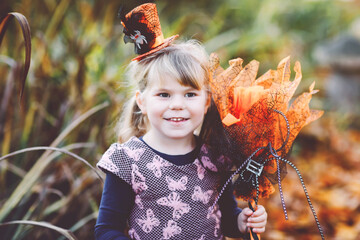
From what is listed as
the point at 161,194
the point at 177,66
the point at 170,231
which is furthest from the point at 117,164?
the point at 177,66

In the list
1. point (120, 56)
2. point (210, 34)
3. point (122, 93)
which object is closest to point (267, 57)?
point (210, 34)

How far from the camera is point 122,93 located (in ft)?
7.60

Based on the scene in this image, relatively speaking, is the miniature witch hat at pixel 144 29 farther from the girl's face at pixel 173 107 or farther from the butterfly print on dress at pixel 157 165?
the butterfly print on dress at pixel 157 165

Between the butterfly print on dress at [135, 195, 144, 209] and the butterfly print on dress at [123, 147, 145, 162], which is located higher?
the butterfly print on dress at [123, 147, 145, 162]

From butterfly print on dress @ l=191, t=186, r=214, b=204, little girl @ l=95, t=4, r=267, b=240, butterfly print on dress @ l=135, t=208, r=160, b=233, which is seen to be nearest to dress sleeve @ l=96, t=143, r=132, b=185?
little girl @ l=95, t=4, r=267, b=240

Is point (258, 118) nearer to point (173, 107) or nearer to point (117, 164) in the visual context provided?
point (173, 107)

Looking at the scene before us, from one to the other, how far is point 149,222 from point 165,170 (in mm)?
187

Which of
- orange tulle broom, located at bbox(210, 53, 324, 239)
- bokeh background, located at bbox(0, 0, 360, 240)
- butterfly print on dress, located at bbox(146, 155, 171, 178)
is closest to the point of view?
orange tulle broom, located at bbox(210, 53, 324, 239)

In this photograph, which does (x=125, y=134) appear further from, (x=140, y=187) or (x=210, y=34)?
(x=210, y=34)

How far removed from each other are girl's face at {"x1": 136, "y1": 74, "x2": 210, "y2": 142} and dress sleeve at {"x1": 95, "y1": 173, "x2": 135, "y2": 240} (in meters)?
0.24

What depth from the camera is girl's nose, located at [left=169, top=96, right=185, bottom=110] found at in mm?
1266

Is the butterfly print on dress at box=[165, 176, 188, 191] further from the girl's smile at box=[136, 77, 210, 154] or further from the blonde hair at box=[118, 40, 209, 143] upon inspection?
the blonde hair at box=[118, 40, 209, 143]

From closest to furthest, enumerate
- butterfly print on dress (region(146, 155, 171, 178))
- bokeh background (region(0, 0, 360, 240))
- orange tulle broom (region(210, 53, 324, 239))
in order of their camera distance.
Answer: orange tulle broom (region(210, 53, 324, 239))
butterfly print on dress (region(146, 155, 171, 178))
bokeh background (region(0, 0, 360, 240))

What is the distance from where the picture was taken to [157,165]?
132cm
